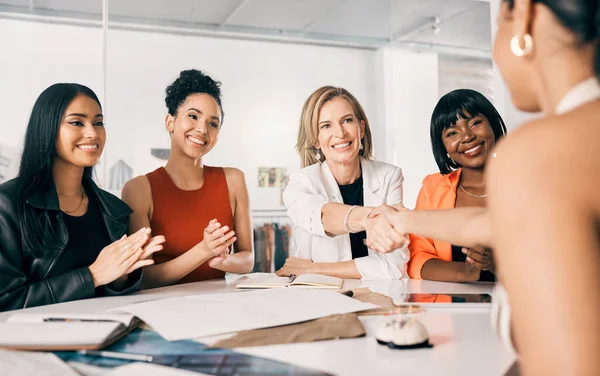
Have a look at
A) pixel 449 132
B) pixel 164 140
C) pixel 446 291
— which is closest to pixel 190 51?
pixel 164 140

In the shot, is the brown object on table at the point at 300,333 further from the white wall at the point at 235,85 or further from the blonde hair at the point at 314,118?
the white wall at the point at 235,85

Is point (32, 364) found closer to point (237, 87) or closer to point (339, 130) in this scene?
point (339, 130)

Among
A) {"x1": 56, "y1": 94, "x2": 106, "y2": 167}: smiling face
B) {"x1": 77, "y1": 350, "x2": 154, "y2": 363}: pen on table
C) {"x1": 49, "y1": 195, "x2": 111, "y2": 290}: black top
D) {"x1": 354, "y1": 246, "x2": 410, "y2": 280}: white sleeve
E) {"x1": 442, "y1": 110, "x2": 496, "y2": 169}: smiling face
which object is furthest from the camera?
{"x1": 442, "y1": 110, "x2": 496, "y2": 169}: smiling face

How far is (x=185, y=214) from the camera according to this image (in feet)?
7.89

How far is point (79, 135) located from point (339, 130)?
114 cm

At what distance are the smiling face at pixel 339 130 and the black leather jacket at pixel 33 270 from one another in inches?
43.5

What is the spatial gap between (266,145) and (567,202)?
15.7 ft

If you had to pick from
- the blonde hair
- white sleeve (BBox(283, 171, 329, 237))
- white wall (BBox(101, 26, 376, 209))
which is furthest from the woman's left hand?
white wall (BBox(101, 26, 376, 209))

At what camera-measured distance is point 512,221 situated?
51 centimetres

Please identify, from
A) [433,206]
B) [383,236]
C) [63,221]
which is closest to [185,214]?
[63,221]

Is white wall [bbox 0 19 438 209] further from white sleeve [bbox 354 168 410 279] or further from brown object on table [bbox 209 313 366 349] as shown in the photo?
brown object on table [bbox 209 313 366 349]

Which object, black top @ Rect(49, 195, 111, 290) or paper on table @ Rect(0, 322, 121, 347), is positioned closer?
paper on table @ Rect(0, 322, 121, 347)

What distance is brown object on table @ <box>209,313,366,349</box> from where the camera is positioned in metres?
1.02

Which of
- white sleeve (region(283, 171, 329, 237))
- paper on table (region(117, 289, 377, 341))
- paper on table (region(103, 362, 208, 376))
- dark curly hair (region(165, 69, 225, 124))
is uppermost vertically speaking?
dark curly hair (region(165, 69, 225, 124))
